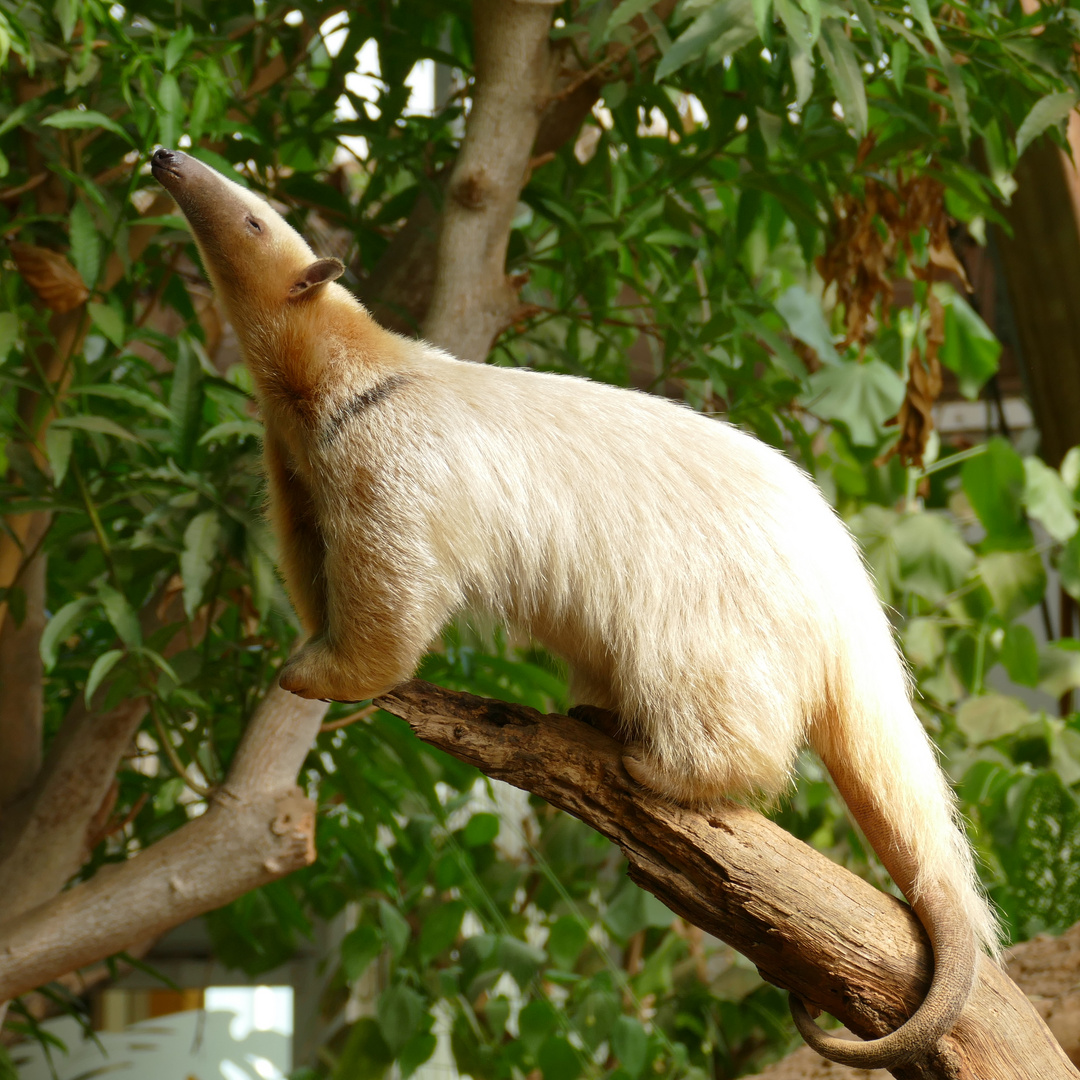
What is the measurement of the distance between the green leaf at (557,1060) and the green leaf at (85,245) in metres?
1.71

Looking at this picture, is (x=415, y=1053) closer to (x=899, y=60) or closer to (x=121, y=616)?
(x=121, y=616)

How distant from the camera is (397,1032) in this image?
256 centimetres

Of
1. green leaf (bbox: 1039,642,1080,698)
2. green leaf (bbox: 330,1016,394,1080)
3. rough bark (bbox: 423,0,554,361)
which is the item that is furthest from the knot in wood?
green leaf (bbox: 1039,642,1080,698)

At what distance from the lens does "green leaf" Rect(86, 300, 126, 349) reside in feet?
5.98

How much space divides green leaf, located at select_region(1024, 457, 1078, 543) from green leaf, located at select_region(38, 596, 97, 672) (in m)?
2.44

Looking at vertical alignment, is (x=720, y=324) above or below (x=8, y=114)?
below

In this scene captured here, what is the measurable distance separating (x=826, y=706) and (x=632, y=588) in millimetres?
290

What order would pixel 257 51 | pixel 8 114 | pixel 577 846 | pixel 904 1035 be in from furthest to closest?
1. pixel 577 846
2. pixel 257 51
3. pixel 8 114
4. pixel 904 1035

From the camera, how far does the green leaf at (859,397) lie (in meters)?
3.29

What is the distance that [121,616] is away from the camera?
1.79 metres

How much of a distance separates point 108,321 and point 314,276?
61 centimetres

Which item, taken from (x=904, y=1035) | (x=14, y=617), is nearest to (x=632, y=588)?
(x=904, y=1035)

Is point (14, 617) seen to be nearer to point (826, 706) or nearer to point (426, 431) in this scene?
point (426, 431)

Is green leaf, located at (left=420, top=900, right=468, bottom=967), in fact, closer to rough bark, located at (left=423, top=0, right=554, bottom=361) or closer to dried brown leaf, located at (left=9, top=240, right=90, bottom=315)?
rough bark, located at (left=423, top=0, right=554, bottom=361)
